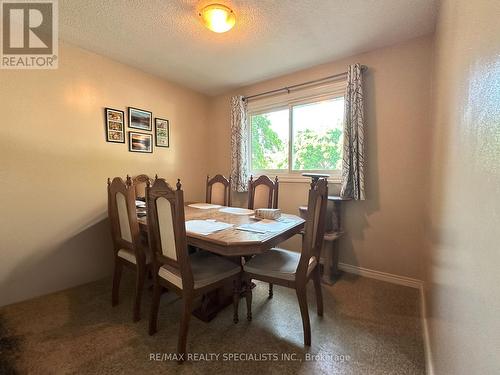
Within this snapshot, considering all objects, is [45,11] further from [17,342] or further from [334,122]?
[334,122]

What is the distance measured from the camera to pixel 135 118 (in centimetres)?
279

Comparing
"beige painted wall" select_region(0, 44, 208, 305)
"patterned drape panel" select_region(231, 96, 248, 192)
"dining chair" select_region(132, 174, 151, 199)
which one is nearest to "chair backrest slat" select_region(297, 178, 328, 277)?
"patterned drape panel" select_region(231, 96, 248, 192)

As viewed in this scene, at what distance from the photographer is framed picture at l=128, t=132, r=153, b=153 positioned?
9.09 ft

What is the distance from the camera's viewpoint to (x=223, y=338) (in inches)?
62.1

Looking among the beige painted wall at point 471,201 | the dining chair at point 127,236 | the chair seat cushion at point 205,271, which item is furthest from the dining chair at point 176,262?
the beige painted wall at point 471,201

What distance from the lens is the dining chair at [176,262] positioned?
1356 millimetres

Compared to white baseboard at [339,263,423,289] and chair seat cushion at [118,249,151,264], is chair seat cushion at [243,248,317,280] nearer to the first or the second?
chair seat cushion at [118,249,151,264]

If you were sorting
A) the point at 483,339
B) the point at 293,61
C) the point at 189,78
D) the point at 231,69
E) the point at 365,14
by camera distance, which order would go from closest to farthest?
the point at 483,339
the point at 365,14
the point at 293,61
the point at 231,69
the point at 189,78

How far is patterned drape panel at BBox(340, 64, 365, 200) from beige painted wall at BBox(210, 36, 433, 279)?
0.46 ft

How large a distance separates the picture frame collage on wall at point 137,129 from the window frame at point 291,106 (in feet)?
4.04

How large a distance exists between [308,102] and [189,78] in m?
1.64

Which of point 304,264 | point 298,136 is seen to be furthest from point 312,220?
point 298,136

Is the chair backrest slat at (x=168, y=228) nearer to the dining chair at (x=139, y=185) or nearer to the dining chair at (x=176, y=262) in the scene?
the dining chair at (x=176, y=262)

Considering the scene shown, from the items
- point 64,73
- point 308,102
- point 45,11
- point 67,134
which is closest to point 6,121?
point 67,134
